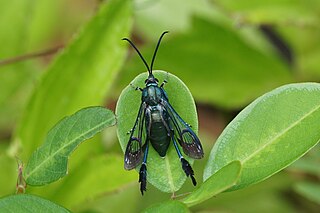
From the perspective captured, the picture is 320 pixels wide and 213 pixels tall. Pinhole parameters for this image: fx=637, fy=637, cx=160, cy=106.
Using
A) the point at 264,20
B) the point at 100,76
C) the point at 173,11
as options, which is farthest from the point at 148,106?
the point at 173,11

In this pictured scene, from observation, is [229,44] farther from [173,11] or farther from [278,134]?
[278,134]

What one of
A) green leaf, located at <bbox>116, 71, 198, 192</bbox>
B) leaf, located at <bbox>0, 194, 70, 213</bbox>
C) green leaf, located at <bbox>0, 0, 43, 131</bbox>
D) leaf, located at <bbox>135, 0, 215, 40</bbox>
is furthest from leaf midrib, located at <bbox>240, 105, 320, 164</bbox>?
leaf, located at <bbox>135, 0, 215, 40</bbox>

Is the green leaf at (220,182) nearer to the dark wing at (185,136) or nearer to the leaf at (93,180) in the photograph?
the dark wing at (185,136)

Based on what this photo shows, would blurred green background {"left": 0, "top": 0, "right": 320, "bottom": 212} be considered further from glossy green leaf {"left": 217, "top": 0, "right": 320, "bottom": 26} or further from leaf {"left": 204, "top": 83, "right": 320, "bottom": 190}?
leaf {"left": 204, "top": 83, "right": 320, "bottom": 190}

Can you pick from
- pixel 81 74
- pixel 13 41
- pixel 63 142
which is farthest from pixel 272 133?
pixel 13 41

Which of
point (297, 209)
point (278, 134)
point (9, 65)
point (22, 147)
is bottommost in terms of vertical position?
point (297, 209)
